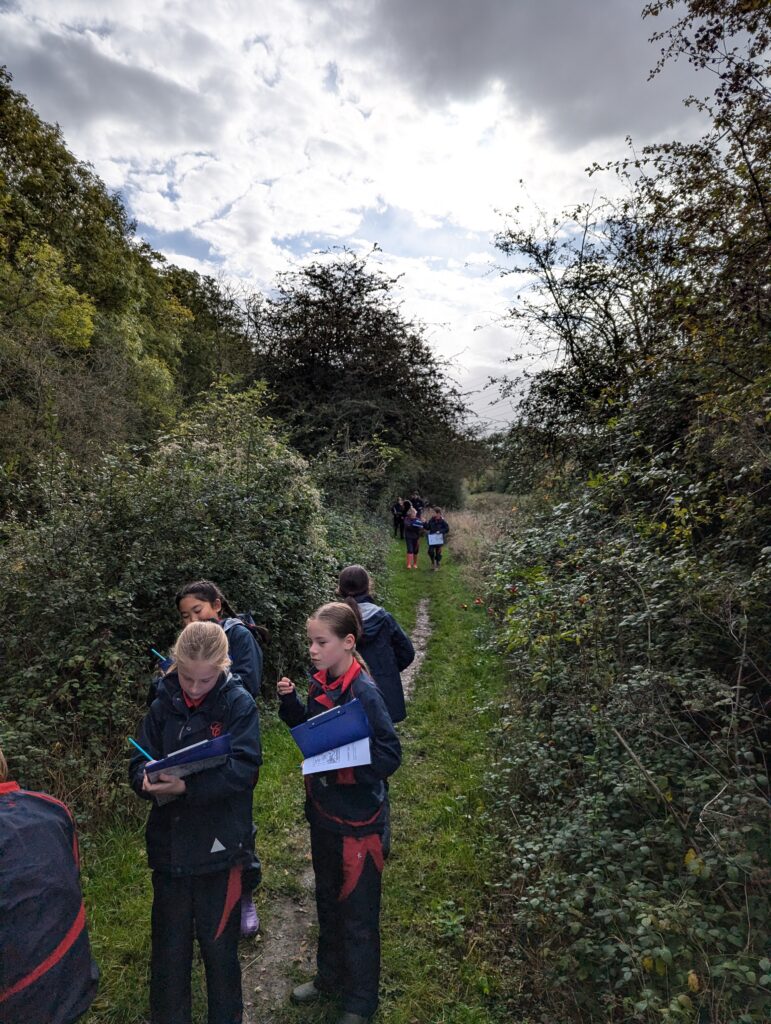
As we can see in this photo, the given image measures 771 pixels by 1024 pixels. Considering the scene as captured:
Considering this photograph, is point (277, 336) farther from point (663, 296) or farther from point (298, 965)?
point (298, 965)

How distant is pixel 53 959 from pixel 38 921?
0.16 metres

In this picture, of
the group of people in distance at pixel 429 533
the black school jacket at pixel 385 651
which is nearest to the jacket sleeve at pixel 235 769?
the black school jacket at pixel 385 651

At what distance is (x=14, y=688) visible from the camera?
4.53 meters

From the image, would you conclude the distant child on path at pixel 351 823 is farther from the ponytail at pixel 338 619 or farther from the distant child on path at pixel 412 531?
the distant child on path at pixel 412 531

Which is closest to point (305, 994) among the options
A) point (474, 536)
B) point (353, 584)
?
point (353, 584)

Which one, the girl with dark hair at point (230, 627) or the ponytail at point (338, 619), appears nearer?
the ponytail at point (338, 619)

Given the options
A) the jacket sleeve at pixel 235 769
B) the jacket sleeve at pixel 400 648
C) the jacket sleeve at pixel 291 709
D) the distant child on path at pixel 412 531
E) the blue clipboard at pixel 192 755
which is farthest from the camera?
the distant child on path at pixel 412 531

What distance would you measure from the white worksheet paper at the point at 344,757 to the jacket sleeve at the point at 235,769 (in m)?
0.29

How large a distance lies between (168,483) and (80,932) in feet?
16.5

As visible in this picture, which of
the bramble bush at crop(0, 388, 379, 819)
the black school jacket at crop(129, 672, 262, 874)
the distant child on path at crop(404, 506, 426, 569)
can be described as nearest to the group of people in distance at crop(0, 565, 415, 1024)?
the black school jacket at crop(129, 672, 262, 874)

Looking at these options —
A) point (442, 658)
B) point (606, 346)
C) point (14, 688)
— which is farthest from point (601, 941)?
point (606, 346)

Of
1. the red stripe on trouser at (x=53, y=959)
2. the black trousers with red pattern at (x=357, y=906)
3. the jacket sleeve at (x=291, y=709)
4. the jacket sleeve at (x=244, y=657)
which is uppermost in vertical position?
the jacket sleeve at (x=244, y=657)

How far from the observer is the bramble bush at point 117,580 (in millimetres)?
4434

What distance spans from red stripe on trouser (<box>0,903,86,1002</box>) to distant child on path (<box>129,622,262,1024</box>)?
61 centimetres
